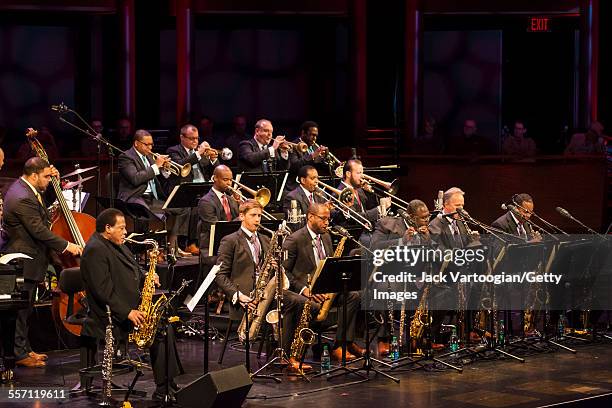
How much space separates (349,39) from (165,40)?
2.91m

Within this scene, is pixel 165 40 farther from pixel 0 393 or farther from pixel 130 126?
pixel 0 393

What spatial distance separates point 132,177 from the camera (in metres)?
13.0

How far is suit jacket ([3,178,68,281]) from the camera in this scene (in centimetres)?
1052

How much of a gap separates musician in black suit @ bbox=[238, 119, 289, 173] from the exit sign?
21.4 feet

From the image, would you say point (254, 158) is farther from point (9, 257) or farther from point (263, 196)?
point (9, 257)

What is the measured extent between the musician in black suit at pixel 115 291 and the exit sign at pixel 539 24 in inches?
438

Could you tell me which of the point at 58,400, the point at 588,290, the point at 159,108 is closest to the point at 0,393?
the point at 58,400

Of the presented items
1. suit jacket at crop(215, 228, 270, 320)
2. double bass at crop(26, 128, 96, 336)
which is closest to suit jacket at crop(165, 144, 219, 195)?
double bass at crop(26, 128, 96, 336)

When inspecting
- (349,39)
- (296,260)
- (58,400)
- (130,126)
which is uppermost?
(349,39)

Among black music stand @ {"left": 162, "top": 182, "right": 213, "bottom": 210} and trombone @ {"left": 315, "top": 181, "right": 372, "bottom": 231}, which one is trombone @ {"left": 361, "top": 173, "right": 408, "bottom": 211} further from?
black music stand @ {"left": 162, "top": 182, "right": 213, "bottom": 210}

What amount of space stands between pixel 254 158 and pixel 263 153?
119mm

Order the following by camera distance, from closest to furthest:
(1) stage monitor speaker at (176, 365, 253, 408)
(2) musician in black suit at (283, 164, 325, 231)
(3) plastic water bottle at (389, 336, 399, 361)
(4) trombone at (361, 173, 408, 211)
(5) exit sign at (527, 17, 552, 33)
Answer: (1) stage monitor speaker at (176, 365, 253, 408), (3) plastic water bottle at (389, 336, 399, 361), (2) musician in black suit at (283, 164, 325, 231), (4) trombone at (361, 173, 408, 211), (5) exit sign at (527, 17, 552, 33)

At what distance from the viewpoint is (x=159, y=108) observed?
1862 centimetres

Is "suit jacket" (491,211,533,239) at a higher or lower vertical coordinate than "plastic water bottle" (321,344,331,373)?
higher
